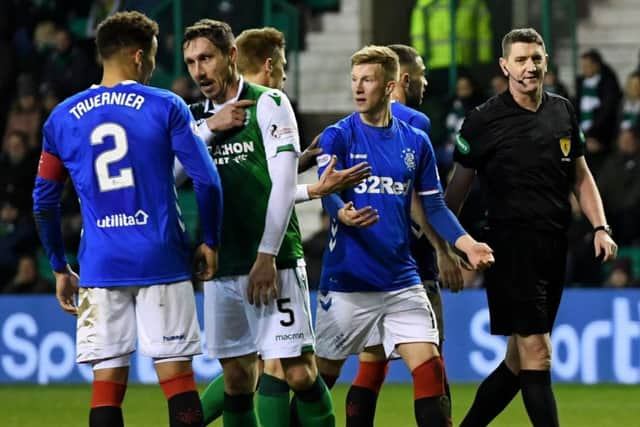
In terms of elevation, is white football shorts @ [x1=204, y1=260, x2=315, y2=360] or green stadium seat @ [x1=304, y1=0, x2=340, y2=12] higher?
green stadium seat @ [x1=304, y1=0, x2=340, y2=12]

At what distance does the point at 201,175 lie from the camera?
5.86 m

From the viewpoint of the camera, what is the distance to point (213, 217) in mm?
5949

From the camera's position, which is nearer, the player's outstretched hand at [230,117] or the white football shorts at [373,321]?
the player's outstretched hand at [230,117]

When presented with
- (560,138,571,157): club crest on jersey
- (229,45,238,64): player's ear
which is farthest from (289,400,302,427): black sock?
(560,138,571,157): club crest on jersey

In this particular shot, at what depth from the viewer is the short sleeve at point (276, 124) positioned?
252 inches

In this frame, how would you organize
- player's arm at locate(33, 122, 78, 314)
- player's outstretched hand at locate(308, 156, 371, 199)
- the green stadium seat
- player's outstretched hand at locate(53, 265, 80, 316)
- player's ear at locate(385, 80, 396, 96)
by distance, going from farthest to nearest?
the green stadium seat, player's ear at locate(385, 80, 396, 96), player's outstretched hand at locate(308, 156, 371, 199), player's outstretched hand at locate(53, 265, 80, 316), player's arm at locate(33, 122, 78, 314)

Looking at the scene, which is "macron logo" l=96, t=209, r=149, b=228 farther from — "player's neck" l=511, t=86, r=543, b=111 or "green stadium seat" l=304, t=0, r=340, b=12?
"green stadium seat" l=304, t=0, r=340, b=12

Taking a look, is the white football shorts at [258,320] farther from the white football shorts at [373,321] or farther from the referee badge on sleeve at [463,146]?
the referee badge on sleeve at [463,146]

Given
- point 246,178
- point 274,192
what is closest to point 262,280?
point 274,192

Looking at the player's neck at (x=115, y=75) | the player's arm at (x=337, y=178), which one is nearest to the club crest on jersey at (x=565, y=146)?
the player's arm at (x=337, y=178)

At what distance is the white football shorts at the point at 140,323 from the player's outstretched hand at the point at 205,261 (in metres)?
0.11

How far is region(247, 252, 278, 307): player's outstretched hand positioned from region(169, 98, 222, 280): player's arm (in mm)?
391

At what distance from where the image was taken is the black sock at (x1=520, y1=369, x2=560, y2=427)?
6.90 m

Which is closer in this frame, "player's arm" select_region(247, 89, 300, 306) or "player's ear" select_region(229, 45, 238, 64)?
"player's arm" select_region(247, 89, 300, 306)
